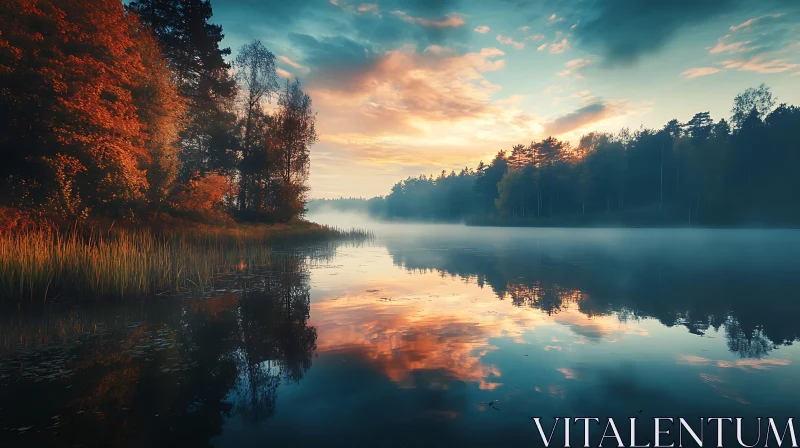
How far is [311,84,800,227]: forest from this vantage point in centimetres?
7231

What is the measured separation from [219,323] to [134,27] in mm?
25308

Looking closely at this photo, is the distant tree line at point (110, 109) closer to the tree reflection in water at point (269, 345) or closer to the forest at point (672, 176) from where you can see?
the tree reflection in water at point (269, 345)

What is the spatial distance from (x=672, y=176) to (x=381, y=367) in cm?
9602

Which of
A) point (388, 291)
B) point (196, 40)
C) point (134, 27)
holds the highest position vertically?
point (196, 40)

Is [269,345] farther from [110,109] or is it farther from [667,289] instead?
[110,109]

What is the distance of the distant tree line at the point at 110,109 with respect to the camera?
17.3 metres

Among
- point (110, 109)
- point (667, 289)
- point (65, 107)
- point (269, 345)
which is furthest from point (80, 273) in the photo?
point (667, 289)

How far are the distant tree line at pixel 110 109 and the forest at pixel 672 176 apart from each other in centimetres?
7555

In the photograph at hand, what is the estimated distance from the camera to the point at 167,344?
24.3ft

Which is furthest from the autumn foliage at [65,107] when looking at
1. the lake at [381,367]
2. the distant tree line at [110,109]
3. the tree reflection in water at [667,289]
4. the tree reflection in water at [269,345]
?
the tree reflection in water at [667,289]

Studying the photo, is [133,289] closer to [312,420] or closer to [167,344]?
[167,344]

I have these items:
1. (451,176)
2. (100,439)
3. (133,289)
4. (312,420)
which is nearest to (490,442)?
(312,420)

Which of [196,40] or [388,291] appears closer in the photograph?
[388,291]

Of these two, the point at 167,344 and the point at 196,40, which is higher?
the point at 196,40
